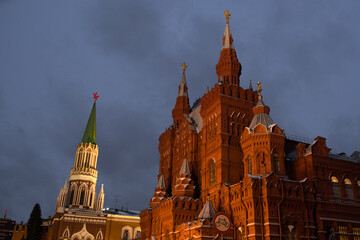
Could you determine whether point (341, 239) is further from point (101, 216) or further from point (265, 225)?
point (101, 216)

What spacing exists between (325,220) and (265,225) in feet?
28.4

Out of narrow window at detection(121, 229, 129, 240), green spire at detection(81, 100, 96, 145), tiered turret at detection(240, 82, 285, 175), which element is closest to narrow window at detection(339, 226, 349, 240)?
tiered turret at detection(240, 82, 285, 175)

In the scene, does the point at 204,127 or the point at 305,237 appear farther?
the point at 204,127

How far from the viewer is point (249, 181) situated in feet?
117

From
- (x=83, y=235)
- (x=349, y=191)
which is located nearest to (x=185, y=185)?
(x=349, y=191)

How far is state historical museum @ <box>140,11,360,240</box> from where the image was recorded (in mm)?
35375

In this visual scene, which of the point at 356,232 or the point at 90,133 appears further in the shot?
the point at 90,133

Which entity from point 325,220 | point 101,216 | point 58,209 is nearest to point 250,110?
point 325,220

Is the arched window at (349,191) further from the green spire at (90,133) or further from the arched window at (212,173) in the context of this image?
the green spire at (90,133)

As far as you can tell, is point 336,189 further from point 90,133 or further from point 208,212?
point 90,133

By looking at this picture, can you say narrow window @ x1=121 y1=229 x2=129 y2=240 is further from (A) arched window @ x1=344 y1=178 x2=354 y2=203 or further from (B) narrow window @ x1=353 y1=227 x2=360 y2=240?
→ (B) narrow window @ x1=353 y1=227 x2=360 y2=240

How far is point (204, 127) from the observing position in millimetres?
49625

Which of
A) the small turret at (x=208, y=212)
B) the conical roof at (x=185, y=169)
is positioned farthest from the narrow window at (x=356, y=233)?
the conical roof at (x=185, y=169)

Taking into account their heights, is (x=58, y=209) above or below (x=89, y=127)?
below
